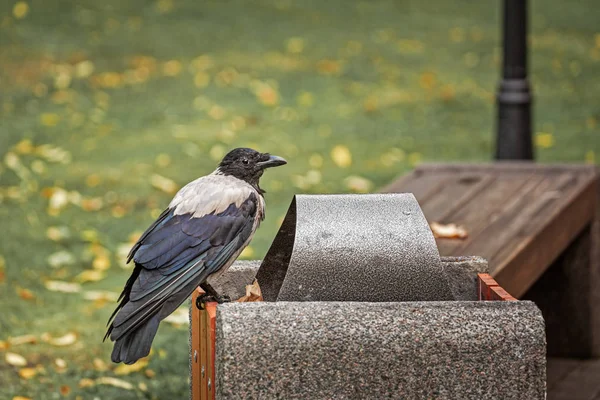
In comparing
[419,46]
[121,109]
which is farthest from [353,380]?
[419,46]

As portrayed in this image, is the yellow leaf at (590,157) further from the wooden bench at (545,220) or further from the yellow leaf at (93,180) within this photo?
the yellow leaf at (93,180)

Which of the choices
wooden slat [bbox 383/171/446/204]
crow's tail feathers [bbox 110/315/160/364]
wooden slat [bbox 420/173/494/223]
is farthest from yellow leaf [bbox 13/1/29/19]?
crow's tail feathers [bbox 110/315/160/364]

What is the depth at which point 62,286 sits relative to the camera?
637cm

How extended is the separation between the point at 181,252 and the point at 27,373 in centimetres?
200

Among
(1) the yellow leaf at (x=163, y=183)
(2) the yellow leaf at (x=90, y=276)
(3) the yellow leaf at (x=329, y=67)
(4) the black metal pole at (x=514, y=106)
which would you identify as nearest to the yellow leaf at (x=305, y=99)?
(3) the yellow leaf at (x=329, y=67)

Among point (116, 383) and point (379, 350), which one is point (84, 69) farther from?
point (379, 350)

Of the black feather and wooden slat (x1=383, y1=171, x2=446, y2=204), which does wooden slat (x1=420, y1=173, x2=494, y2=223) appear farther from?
the black feather

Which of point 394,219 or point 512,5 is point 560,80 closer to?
point 512,5

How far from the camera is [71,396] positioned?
4.66m

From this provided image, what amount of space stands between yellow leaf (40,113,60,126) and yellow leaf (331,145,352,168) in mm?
2782

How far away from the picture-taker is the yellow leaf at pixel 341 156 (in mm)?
9234

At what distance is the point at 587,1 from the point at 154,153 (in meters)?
8.56

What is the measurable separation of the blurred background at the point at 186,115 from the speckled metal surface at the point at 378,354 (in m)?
2.06

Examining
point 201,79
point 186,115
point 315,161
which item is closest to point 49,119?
point 186,115
